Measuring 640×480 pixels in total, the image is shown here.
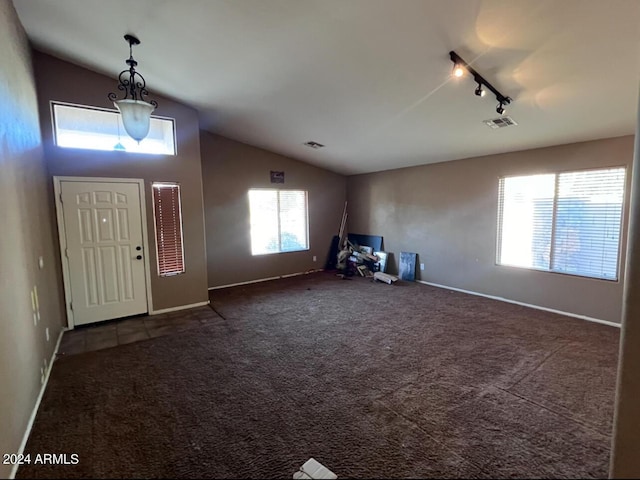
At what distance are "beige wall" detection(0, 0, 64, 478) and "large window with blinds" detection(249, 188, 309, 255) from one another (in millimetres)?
3541

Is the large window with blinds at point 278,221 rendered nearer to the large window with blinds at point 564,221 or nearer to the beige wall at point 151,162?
the beige wall at point 151,162

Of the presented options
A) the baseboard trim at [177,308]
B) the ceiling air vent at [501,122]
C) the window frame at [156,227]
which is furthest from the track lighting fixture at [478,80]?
the baseboard trim at [177,308]

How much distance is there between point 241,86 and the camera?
3.93 m

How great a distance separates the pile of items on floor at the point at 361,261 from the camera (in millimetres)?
7039

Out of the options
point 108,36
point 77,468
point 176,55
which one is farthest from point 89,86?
point 77,468

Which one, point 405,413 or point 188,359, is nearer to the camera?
point 405,413

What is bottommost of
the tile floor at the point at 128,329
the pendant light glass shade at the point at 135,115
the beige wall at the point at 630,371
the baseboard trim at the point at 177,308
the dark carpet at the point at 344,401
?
the dark carpet at the point at 344,401

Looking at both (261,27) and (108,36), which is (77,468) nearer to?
(261,27)

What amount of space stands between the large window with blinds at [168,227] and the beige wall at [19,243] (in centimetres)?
128

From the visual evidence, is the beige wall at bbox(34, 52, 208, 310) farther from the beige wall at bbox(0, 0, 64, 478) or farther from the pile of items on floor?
the pile of items on floor

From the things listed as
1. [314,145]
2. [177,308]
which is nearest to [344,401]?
[177,308]

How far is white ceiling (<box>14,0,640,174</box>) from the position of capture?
242 cm

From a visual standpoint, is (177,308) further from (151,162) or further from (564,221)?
(564,221)

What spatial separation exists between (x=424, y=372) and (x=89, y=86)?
5323 mm
